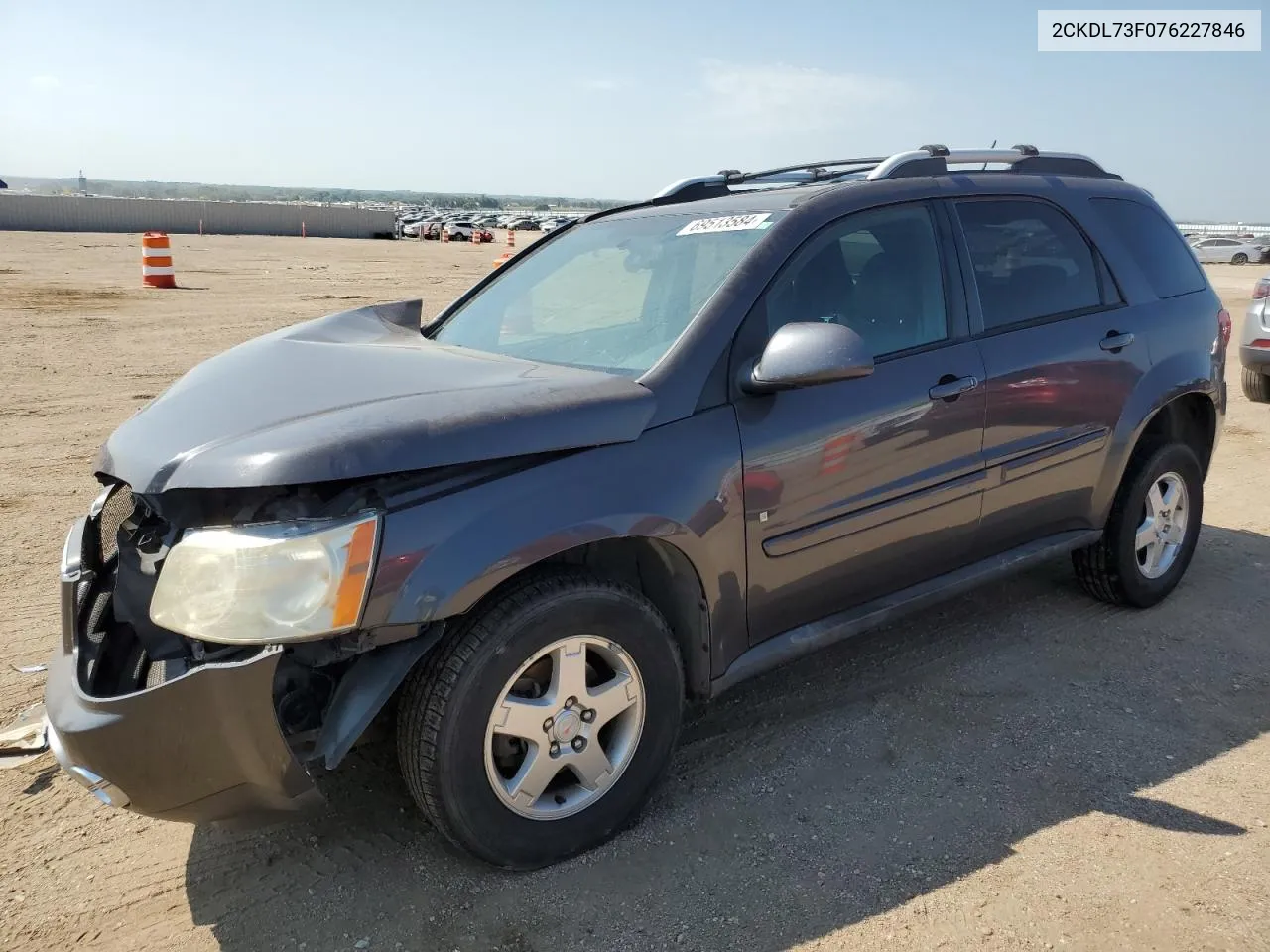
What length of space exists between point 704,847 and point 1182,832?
1371mm

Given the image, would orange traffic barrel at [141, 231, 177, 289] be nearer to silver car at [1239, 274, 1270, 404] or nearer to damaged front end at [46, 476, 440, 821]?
silver car at [1239, 274, 1270, 404]

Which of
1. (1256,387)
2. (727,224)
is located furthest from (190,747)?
(1256,387)

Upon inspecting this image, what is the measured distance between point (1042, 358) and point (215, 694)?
300 cm

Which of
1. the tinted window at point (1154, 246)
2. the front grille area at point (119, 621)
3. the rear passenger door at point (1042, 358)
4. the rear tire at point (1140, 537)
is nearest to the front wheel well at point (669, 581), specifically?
the front grille area at point (119, 621)

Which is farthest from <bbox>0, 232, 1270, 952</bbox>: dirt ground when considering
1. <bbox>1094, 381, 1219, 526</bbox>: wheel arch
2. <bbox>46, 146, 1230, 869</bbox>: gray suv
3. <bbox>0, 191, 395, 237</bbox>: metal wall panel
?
<bbox>0, 191, 395, 237</bbox>: metal wall panel

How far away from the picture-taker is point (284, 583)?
224cm

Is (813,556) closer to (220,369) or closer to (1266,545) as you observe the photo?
(220,369)

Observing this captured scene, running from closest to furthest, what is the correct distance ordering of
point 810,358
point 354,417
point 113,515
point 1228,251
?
point 354,417
point 810,358
point 113,515
point 1228,251

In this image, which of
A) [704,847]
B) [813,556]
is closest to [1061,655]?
[813,556]

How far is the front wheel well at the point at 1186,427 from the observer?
14.3ft

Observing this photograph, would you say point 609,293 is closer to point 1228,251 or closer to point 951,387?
point 951,387

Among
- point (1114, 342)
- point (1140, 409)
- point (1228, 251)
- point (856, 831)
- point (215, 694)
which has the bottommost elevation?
point (856, 831)

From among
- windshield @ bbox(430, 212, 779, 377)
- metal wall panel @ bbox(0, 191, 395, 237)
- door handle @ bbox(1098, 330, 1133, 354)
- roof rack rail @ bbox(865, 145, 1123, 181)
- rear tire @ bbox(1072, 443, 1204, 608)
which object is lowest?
rear tire @ bbox(1072, 443, 1204, 608)

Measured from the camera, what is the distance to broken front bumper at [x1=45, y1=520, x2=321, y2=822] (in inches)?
87.6
